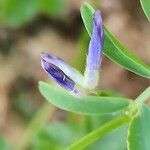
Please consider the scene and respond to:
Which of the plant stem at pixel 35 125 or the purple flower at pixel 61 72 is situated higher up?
the purple flower at pixel 61 72

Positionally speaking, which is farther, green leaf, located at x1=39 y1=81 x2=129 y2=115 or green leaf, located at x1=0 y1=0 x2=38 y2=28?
green leaf, located at x1=0 y1=0 x2=38 y2=28

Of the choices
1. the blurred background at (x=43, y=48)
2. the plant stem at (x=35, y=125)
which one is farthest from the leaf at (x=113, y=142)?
the blurred background at (x=43, y=48)

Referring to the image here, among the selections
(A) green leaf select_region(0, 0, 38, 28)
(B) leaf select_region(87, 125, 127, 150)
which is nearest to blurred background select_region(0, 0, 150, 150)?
(A) green leaf select_region(0, 0, 38, 28)

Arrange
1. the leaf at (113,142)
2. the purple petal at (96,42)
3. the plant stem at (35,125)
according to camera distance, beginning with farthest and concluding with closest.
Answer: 1. the plant stem at (35,125)
2. the leaf at (113,142)
3. the purple petal at (96,42)

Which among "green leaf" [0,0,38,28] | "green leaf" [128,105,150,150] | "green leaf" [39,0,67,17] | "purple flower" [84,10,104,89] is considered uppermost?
"green leaf" [39,0,67,17]

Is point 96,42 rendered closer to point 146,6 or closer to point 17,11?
point 146,6

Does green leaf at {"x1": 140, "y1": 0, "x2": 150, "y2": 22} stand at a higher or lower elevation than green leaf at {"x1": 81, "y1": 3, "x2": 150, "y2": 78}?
higher

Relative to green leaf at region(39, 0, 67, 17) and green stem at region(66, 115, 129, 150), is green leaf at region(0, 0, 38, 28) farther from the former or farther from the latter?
green stem at region(66, 115, 129, 150)

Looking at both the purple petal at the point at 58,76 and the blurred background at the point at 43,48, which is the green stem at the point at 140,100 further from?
the blurred background at the point at 43,48
